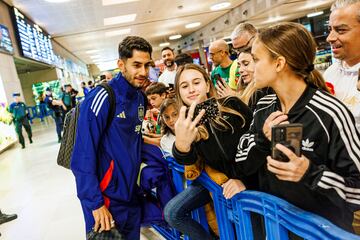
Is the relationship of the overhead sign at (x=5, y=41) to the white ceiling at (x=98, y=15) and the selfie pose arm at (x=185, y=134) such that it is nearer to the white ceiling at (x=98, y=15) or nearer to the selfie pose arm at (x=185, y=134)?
the white ceiling at (x=98, y=15)

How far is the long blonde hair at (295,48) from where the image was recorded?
1.24 m

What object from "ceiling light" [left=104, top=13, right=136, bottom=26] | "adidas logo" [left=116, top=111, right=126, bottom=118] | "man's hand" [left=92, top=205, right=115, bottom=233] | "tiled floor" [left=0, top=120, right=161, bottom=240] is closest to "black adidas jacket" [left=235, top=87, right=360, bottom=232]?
"adidas logo" [left=116, top=111, right=126, bottom=118]

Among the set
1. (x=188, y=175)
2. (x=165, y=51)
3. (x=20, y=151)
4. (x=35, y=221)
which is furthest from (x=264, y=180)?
(x=20, y=151)

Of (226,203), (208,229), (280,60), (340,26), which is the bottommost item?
(208,229)

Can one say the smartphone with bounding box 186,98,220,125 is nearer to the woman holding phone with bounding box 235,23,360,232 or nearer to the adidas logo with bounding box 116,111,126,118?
the woman holding phone with bounding box 235,23,360,232

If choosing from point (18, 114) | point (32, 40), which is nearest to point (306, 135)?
point (18, 114)

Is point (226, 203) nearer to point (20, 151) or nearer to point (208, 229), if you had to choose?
point (208, 229)

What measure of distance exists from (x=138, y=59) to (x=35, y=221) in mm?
2722

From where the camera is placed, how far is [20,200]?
4371 mm

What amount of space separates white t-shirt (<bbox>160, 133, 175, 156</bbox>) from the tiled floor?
3.40ft

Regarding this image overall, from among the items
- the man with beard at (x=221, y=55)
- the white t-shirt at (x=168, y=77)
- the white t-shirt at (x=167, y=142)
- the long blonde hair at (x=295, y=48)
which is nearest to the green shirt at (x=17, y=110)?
the white t-shirt at (x=168, y=77)

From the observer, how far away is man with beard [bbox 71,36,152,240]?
171 centimetres

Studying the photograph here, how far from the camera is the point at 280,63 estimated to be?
4.09 feet

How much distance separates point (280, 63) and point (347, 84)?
705mm
